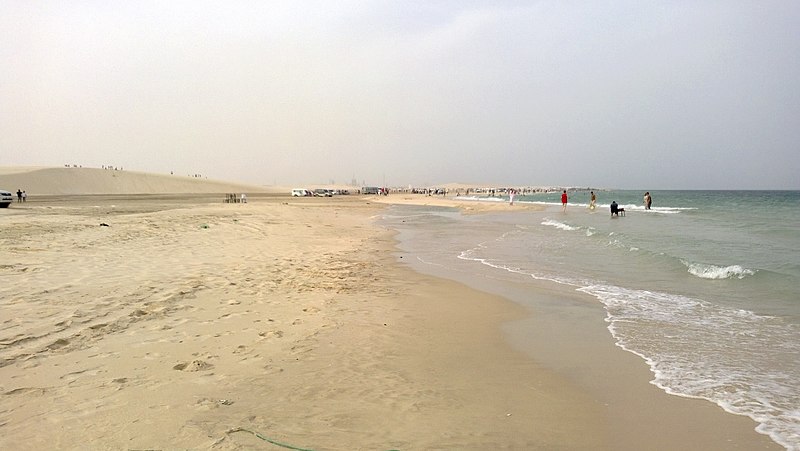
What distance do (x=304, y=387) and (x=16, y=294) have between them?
599 centimetres

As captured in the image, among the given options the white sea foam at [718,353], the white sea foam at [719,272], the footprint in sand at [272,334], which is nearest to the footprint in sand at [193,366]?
the footprint in sand at [272,334]

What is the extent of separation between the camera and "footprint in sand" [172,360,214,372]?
4.99m

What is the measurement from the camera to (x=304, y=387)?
4664 millimetres

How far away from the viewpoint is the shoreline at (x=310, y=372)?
3.82 metres

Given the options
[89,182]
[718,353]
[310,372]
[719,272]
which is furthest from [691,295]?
[89,182]

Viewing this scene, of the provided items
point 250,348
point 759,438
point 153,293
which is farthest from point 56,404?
point 759,438

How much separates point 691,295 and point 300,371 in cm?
862

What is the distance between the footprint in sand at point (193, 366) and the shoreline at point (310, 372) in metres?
0.02

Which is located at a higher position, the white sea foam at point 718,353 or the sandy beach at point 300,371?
the sandy beach at point 300,371

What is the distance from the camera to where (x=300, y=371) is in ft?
16.7

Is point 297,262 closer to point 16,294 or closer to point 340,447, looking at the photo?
point 16,294

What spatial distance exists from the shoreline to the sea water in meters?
0.44

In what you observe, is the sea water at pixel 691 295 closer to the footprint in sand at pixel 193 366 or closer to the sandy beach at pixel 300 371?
the sandy beach at pixel 300 371

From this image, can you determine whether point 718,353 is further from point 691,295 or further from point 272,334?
point 272,334
